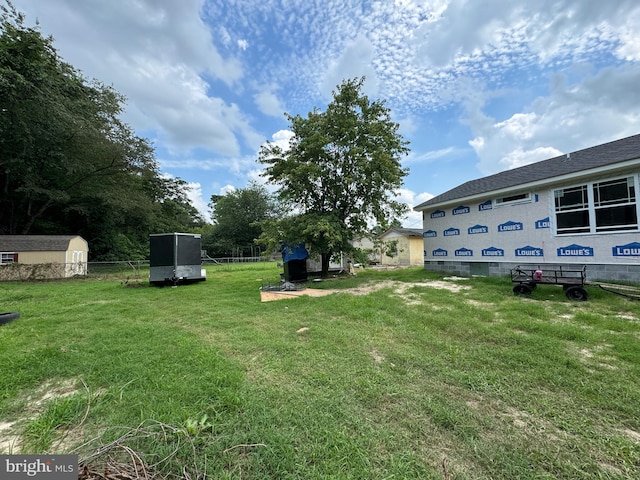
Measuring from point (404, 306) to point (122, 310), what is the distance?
6.95 m

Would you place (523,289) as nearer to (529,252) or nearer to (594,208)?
(529,252)

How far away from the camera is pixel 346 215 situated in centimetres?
1170

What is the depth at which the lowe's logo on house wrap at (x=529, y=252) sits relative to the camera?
899 cm

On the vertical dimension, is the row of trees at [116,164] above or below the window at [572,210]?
above

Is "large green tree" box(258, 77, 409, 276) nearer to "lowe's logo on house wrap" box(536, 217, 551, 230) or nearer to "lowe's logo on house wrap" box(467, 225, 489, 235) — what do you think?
"lowe's logo on house wrap" box(467, 225, 489, 235)

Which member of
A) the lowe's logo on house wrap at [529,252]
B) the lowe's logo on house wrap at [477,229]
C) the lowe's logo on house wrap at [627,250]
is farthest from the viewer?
the lowe's logo on house wrap at [477,229]

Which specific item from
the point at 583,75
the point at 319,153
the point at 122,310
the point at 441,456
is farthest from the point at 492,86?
the point at 122,310

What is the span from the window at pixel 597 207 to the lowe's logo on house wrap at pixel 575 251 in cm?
49

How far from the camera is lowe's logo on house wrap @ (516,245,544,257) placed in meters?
8.99

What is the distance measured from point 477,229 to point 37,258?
79.0 feet

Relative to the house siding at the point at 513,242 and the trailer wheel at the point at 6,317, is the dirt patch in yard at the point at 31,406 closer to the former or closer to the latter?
the trailer wheel at the point at 6,317

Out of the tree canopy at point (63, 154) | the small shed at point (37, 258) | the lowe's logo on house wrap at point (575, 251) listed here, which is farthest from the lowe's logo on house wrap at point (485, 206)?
the tree canopy at point (63, 154)

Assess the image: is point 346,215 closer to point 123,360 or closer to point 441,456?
point 123,360

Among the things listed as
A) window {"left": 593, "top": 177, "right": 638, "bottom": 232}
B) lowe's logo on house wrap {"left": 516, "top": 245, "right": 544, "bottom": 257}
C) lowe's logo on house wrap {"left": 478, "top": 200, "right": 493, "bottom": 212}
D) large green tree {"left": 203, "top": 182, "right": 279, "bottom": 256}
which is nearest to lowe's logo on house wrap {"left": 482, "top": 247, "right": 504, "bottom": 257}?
lowe's logo on house wrap {"left": 516, "top": 245, "right": 544, "bottom": 257}
